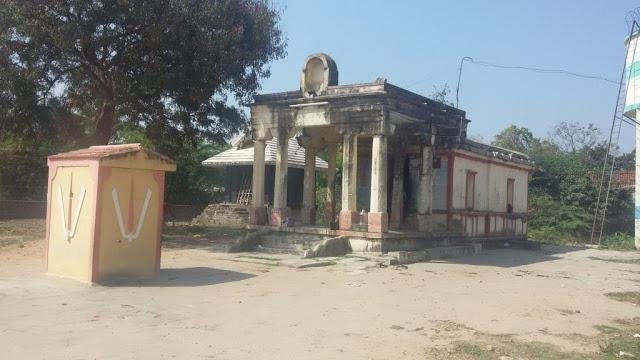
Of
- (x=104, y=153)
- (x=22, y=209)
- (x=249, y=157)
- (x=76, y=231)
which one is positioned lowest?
(x=76, y=231)

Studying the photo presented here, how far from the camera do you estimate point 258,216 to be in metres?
18.6

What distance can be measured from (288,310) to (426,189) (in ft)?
35.8

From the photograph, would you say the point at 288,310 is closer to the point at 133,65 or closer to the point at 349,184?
the point at 349,184

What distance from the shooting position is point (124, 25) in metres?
16.9

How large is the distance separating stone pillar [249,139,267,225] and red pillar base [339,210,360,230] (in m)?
3.08

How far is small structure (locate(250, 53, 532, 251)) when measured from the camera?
16484mm

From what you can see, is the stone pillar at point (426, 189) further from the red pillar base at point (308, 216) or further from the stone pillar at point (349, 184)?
the red pillar base at point (308, 216)

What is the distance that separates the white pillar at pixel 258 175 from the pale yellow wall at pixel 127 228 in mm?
7599

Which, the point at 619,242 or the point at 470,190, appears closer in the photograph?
the point at 470,190

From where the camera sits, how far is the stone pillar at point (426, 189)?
Result: 1872cm

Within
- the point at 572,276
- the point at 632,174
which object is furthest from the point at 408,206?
the point at 632,174

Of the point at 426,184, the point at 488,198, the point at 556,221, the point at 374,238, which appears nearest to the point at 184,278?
the point at 374,238

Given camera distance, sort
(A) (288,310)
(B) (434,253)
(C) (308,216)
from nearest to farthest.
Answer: (A) (288,310), (B) (434,253), (C) (308,216)

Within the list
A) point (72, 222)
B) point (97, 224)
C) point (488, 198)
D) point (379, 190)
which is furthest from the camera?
point (488, 198)
